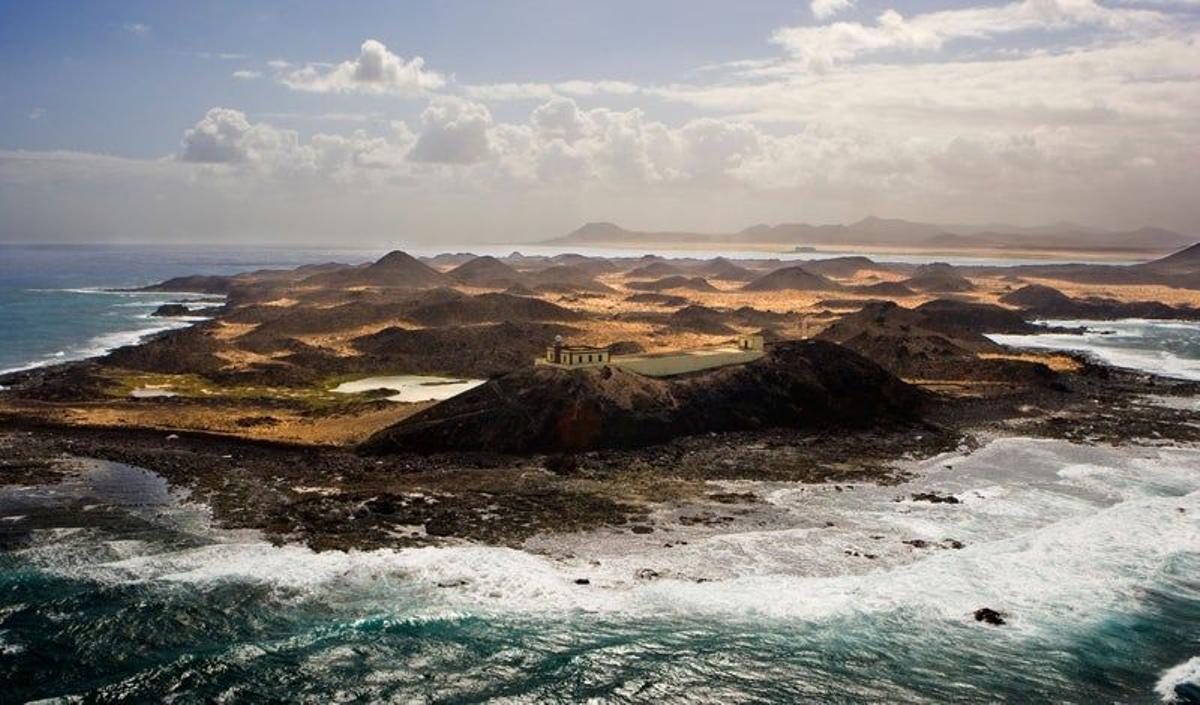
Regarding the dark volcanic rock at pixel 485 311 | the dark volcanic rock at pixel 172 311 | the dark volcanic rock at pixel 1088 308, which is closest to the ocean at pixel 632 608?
the dark volcanic rock at pixel 485 311

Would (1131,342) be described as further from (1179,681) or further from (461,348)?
(1179,681)

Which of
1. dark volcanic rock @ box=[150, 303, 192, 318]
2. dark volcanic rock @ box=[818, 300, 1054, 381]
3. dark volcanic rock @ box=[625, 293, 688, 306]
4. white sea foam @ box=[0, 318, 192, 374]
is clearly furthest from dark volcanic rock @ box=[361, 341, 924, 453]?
dark volcanic rock @ box=[150, 303, 192, 318]

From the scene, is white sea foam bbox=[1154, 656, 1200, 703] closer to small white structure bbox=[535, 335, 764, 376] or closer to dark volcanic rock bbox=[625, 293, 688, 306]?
small white structure bbox=[535, 335, 764, 376]

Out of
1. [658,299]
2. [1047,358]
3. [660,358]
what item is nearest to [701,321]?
[658,299]

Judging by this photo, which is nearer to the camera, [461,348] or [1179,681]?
[1179,681]

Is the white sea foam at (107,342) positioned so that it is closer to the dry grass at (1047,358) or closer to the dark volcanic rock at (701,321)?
the dark volcanic rock at (701,321)

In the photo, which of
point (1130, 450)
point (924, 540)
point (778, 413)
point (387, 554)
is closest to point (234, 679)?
point (387, 554)

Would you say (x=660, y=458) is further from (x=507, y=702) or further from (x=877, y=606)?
(x=507, y=702)
